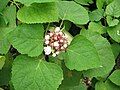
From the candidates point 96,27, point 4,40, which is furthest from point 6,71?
point 96,27

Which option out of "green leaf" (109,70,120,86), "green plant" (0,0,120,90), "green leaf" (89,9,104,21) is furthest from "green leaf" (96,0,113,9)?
"green leaf" (109,70,120,86)

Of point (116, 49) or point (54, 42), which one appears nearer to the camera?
point (54, 42)

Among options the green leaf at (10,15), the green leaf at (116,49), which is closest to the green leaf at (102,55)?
the green leaf at (116,49)

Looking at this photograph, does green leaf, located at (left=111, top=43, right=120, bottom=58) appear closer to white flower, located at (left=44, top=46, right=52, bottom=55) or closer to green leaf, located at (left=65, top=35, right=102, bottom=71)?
green leaf, located at (left=65, top=35, right=102, bottom=71)

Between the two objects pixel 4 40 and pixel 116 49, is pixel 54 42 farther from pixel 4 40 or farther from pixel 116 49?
pixel 116 49

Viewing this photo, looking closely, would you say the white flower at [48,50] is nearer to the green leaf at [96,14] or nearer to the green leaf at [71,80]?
the green leaf at [71,80]
